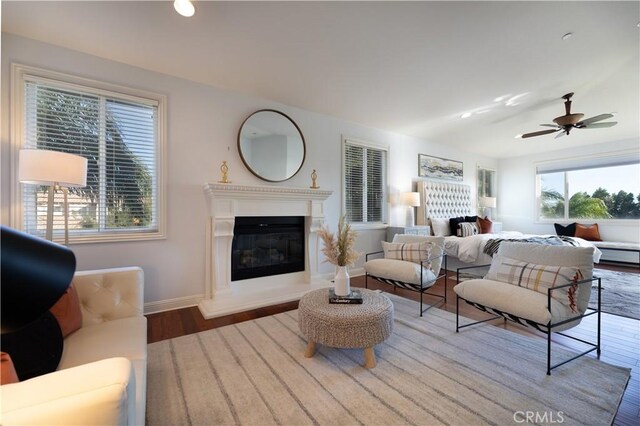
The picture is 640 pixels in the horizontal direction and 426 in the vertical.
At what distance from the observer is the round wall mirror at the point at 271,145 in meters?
3.41

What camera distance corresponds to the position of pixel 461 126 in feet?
16.6

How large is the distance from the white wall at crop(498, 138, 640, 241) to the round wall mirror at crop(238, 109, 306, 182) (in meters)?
6.32

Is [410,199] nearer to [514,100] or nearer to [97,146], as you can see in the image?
[514,100]

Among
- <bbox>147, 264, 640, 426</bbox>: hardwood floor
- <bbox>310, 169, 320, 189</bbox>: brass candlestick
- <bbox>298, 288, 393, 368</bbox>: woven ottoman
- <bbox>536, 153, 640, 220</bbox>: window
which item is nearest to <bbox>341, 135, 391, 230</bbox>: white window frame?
<bbox>310, 169, 320, 189</bbox>: brass candlestick

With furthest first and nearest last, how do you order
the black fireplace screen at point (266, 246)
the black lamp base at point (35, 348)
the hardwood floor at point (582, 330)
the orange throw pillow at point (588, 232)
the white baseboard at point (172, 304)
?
the orange throw pillow at point (588, 232), the black fireplace screen at point (266, 246), the white baseboard at point (172, 304), the hardwood floor at point (582, 330), the black lamp base at point (35, 348)

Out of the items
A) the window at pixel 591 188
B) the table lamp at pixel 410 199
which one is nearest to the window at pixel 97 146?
the table lamp at pixel 410 199

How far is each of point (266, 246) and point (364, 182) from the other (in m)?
2.16

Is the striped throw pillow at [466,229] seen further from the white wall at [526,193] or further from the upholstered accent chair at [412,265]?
the white wall at [526,193]

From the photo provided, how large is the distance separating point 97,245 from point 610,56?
633cm

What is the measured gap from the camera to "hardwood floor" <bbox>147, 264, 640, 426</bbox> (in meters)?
1.55

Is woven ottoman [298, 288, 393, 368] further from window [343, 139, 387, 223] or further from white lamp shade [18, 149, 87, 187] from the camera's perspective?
window [343, 139, 387, 223]

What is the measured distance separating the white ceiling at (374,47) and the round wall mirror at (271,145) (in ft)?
1.04

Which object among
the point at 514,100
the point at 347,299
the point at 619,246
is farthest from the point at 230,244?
the point at 619,246

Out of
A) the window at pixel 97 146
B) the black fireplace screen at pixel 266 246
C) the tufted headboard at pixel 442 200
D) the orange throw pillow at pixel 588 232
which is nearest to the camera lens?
the window at pixel 97 146
